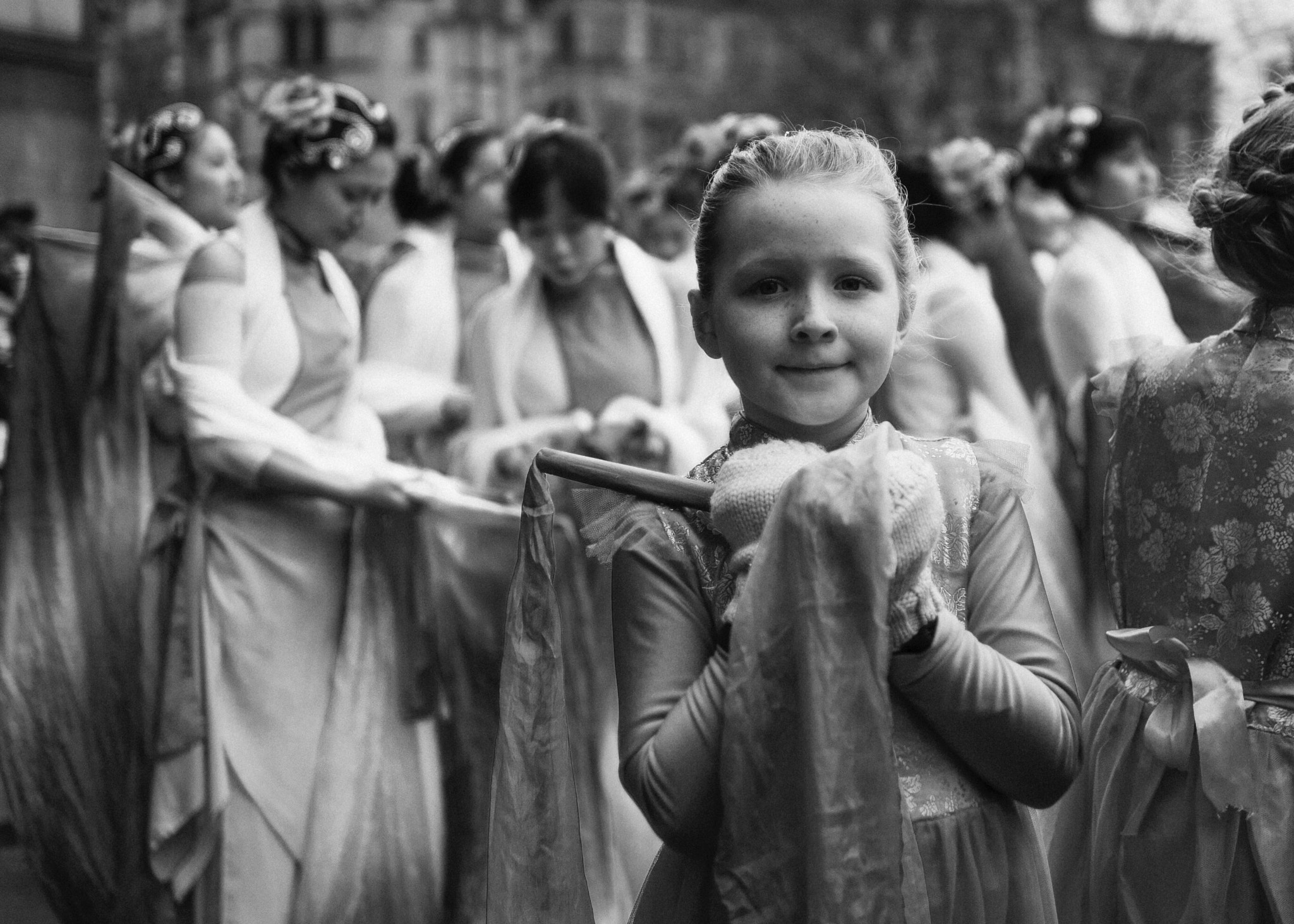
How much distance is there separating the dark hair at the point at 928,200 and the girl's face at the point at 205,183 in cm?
246

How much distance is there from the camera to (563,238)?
5.14 metres

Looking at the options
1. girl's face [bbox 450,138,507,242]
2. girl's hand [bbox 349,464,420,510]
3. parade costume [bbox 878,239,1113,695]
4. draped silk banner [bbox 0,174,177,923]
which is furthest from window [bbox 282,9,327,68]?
girl's hand [bbox 349,464,420,510]

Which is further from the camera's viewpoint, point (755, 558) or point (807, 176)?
point (807, 176)

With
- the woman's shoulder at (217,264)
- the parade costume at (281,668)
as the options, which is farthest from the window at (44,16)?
the woman's shoulder at (217,264)

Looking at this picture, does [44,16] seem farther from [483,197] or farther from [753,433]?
[753,433]

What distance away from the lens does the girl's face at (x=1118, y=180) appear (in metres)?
6.54

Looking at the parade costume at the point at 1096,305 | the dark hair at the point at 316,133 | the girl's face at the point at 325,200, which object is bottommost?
the parade costume at the point at 1096,305

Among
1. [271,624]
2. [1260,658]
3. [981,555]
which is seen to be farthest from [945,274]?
Answer: [981,555]

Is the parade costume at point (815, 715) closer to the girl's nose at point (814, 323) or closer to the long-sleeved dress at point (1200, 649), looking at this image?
the girl's nose at point (814, 323)

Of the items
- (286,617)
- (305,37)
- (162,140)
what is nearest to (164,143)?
(162,140)

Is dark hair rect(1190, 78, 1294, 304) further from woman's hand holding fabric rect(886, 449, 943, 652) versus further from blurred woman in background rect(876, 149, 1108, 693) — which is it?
blurred woman in background rect(876, 149, 1108, 693)

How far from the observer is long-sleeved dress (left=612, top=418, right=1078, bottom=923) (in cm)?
192

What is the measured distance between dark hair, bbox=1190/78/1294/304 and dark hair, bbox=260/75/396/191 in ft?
8.87

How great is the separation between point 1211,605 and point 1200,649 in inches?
2.6
